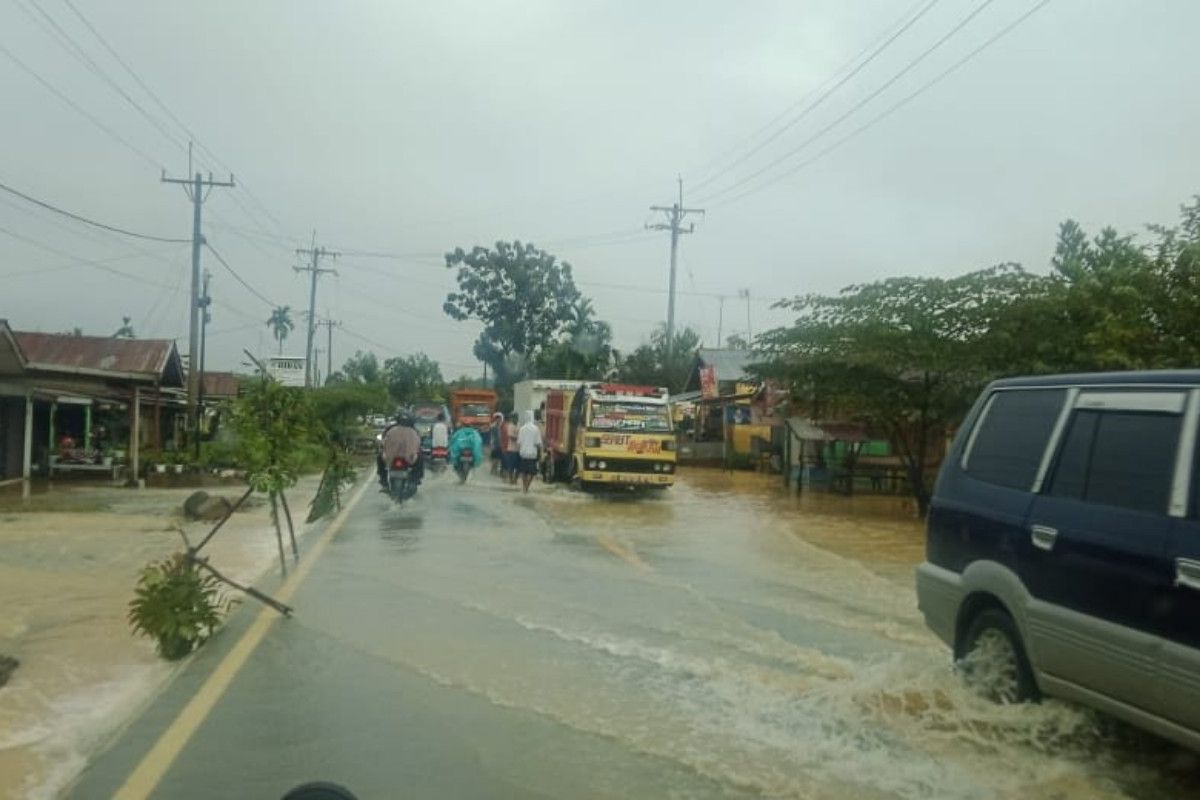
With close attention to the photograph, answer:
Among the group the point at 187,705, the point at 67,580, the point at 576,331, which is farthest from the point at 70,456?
the point at 576,331

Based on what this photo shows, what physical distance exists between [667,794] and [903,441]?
61.3ft

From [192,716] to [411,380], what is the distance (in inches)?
2989

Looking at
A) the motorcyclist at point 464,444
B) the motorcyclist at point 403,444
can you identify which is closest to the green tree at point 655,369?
the motorcyclist at point 464,444

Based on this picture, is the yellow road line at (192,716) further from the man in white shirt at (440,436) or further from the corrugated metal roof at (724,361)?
the corrugated metal roof at (724,361)

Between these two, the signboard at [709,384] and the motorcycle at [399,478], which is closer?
the motorcycle at [399,478]

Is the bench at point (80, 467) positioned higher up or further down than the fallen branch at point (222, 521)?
further down

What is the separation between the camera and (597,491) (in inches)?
1102

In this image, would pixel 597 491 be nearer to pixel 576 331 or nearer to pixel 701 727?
pixel 701 727

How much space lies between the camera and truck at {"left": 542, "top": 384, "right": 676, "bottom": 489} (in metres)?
26.6

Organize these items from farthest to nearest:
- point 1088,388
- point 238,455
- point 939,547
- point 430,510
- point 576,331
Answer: point 576,331
point 430,510
point 238,455
point 939,547
point 1088,388

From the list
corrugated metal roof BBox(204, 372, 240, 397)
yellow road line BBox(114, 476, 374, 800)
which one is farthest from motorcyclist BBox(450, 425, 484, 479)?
corrugated metal roof BBox(204, 372, 240, 397)

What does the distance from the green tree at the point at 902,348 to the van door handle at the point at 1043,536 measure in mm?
15423

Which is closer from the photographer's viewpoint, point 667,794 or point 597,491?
point 667,794

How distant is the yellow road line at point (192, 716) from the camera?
5.80m
